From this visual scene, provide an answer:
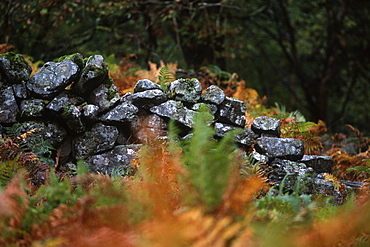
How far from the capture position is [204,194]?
165cm

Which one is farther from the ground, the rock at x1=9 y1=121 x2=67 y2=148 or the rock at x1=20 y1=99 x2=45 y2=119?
the rock at x1=20 y1=99 x2=45 y2=119

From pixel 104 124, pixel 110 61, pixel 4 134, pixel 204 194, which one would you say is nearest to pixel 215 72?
pixel 110 61

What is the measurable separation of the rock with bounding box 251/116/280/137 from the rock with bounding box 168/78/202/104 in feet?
2.44

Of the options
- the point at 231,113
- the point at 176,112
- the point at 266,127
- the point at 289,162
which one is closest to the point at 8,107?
the point at 176,112

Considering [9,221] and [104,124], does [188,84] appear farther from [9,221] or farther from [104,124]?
[9,221]

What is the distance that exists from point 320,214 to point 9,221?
1.78m

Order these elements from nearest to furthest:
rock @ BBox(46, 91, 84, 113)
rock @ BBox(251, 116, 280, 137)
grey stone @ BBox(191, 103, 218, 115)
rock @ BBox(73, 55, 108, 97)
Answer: rock @ BBox(46, 91, 84, 113) < rock @ BBox(73, 55, 108, 97) < grey stone @ BBox(191, 103, 218, 115) < rock @ BBox(251, 116, 280, 137)

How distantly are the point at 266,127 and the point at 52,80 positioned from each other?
2.37 m

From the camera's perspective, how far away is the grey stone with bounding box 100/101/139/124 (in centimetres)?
358

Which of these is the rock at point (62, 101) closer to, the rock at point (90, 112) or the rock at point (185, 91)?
the rock at point (90, 112)

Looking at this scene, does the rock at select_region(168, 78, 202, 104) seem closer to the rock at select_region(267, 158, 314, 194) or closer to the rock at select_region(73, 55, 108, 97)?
the rock at select_region(73, 55, 108, 97)

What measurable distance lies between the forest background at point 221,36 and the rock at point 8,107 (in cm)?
263

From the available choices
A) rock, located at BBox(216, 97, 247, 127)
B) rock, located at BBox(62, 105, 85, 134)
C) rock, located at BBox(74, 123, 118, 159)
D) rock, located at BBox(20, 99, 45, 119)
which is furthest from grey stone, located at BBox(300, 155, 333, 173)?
rock, located at BBox(20, 99, 45, 119)

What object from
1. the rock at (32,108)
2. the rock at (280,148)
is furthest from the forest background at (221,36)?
the rock at (280,148)
